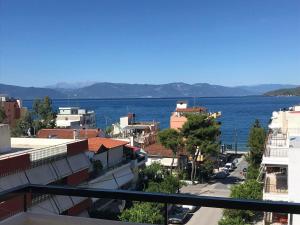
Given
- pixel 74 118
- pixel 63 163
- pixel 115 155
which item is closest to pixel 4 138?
pixel 63 163

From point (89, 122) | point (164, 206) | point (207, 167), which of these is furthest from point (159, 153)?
point (164, 206)

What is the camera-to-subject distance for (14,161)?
11531 millimetres

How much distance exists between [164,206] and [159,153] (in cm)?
2966

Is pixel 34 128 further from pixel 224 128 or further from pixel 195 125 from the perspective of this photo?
pixel 224 128

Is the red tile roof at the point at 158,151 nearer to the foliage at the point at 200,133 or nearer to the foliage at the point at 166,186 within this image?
the foliage at the point at 200,133

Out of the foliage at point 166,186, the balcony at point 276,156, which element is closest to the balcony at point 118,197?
the balcony at point 276,156

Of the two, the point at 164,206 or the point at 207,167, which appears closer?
the point at 164,206

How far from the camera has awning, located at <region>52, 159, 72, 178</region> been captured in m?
13.7

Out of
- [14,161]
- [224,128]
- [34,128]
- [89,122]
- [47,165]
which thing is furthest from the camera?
[224,128]

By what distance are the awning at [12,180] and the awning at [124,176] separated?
27.1 feet

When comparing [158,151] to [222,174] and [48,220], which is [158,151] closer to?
[222,174]

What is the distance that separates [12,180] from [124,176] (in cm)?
979

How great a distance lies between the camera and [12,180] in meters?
11.5

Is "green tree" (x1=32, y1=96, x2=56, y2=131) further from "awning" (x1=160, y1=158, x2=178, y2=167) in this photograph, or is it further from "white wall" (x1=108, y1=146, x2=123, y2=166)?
"white wall" (x1=108, y1=146, x2=123, y2=166)
